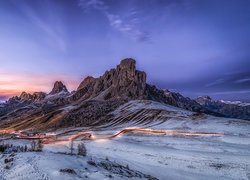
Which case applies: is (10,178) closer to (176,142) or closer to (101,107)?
(176,142)

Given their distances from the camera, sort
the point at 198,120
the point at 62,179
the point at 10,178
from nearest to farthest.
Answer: the point at 62,179
the point at 10,178
the point at 198,120

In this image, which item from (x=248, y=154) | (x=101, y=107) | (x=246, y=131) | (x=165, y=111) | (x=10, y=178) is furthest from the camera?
(x=101, y=107)

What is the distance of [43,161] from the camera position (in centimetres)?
3212

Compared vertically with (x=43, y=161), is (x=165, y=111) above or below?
above

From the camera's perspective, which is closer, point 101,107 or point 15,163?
point 15,163

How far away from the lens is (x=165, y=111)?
14938 centimetres

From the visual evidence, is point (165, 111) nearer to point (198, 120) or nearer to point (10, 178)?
point (198, 120)

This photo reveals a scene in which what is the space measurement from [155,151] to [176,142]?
46.1 ft

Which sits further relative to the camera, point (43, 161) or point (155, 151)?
point (155, 151)

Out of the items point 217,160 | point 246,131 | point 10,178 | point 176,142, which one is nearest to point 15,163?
point 10,178

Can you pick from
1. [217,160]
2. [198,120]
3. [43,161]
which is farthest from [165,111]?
[43,161]

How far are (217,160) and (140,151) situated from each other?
55.3 feet

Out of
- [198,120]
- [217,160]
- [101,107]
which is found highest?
[101,107]

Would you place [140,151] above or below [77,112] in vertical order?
below
